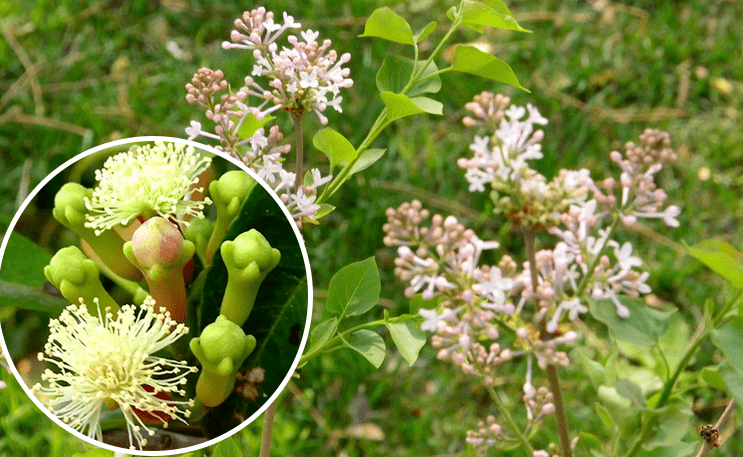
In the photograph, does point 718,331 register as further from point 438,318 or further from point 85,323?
point 85,323

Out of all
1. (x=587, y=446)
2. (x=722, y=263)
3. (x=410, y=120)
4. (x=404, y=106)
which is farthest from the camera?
(x=410, y=120)

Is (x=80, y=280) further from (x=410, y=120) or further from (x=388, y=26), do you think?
(x=410, y=120)

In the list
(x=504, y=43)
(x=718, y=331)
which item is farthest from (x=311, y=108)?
(x=504, y=43)

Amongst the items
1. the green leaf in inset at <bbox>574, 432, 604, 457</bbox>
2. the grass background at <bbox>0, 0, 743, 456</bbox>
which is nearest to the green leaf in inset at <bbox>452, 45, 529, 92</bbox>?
the green leaf in inset at <bbox>574, 432, 604, 457</bbox>

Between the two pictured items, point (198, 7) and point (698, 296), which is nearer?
point (698, 296)

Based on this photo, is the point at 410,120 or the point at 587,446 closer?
the point at 587,446

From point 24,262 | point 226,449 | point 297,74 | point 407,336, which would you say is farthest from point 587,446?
point 24,262
